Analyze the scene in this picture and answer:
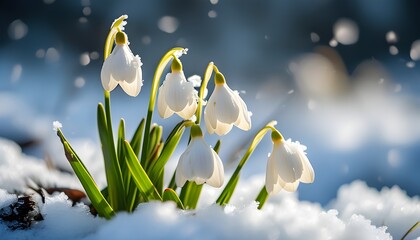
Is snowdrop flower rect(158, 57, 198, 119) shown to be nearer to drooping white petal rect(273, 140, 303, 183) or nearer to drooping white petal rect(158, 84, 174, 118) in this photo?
drooping white petal rect(158, 84, 174, 118)

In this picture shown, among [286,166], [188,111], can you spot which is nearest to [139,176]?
[188,111]

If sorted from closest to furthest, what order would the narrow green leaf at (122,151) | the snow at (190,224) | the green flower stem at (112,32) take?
the snow at (190,224) → the green flower stem at (112,32) → the narrow green leaf at (122,151)

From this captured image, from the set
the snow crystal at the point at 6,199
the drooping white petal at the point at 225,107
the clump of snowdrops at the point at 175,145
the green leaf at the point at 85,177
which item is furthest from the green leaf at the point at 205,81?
the snow crystal at the point at 6,199

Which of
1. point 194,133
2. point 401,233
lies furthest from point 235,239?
point 401,233

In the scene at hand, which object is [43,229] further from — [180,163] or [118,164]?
[180,163]

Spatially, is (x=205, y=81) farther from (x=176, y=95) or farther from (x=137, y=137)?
(x=137, y=137)

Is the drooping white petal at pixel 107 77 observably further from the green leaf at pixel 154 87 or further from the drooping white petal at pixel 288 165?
the drooping white petal at pixel 288 165
